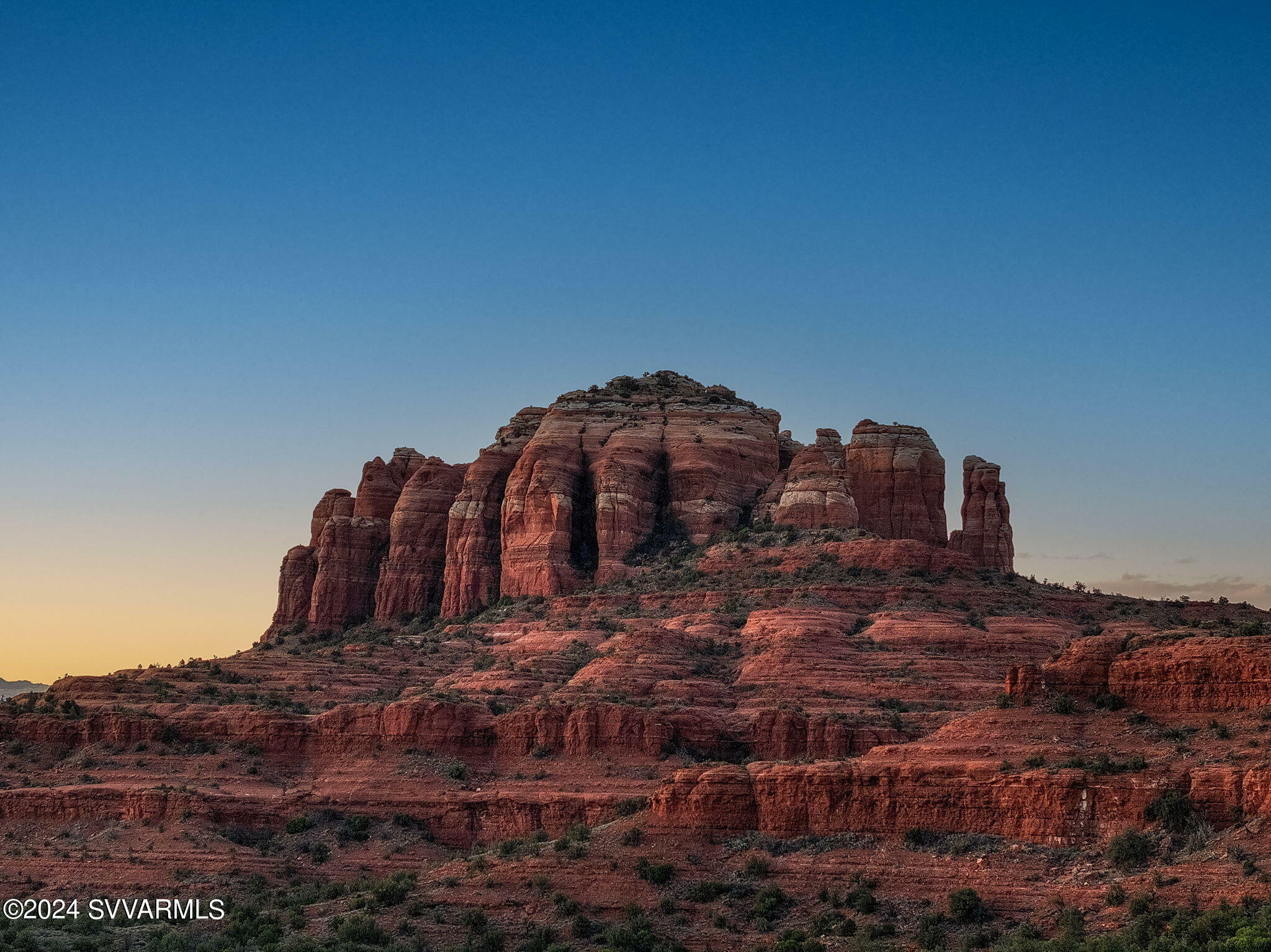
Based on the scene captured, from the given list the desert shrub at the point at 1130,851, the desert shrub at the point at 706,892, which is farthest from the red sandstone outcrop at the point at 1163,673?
the desert shrub at the point at 706,892

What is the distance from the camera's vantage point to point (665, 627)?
9275cm

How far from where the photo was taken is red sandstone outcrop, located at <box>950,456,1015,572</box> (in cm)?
11144

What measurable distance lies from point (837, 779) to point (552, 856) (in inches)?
423

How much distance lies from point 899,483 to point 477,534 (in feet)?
96.8

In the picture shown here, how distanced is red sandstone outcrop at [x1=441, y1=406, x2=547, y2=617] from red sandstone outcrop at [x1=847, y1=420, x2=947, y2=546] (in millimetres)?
24534

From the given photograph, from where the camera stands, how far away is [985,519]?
112m

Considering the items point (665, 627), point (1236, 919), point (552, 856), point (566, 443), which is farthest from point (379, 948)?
point (566, 443)

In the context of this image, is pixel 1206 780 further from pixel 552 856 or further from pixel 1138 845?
pixel 552 856

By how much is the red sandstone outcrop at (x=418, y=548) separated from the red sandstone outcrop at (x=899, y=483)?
30.6m

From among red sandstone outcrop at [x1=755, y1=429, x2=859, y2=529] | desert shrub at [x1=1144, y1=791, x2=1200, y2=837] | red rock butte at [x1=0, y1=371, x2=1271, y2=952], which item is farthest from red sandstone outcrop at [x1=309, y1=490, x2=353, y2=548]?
desert shrub at [x1=1144, y1=791, x2=1200, y2=837]

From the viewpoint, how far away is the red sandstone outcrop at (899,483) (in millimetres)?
111188

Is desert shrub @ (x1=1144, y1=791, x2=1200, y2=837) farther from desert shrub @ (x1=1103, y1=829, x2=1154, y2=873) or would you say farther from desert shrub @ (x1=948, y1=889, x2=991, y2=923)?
desert shrub @ (x1=948, y1=889, x2=991, y2=923)

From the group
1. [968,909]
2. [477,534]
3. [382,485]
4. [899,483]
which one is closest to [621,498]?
[477,534]

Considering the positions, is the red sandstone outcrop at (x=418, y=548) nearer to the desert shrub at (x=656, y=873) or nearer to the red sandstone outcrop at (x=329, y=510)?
the red sandstone outcrop at (x=329, y=510)
